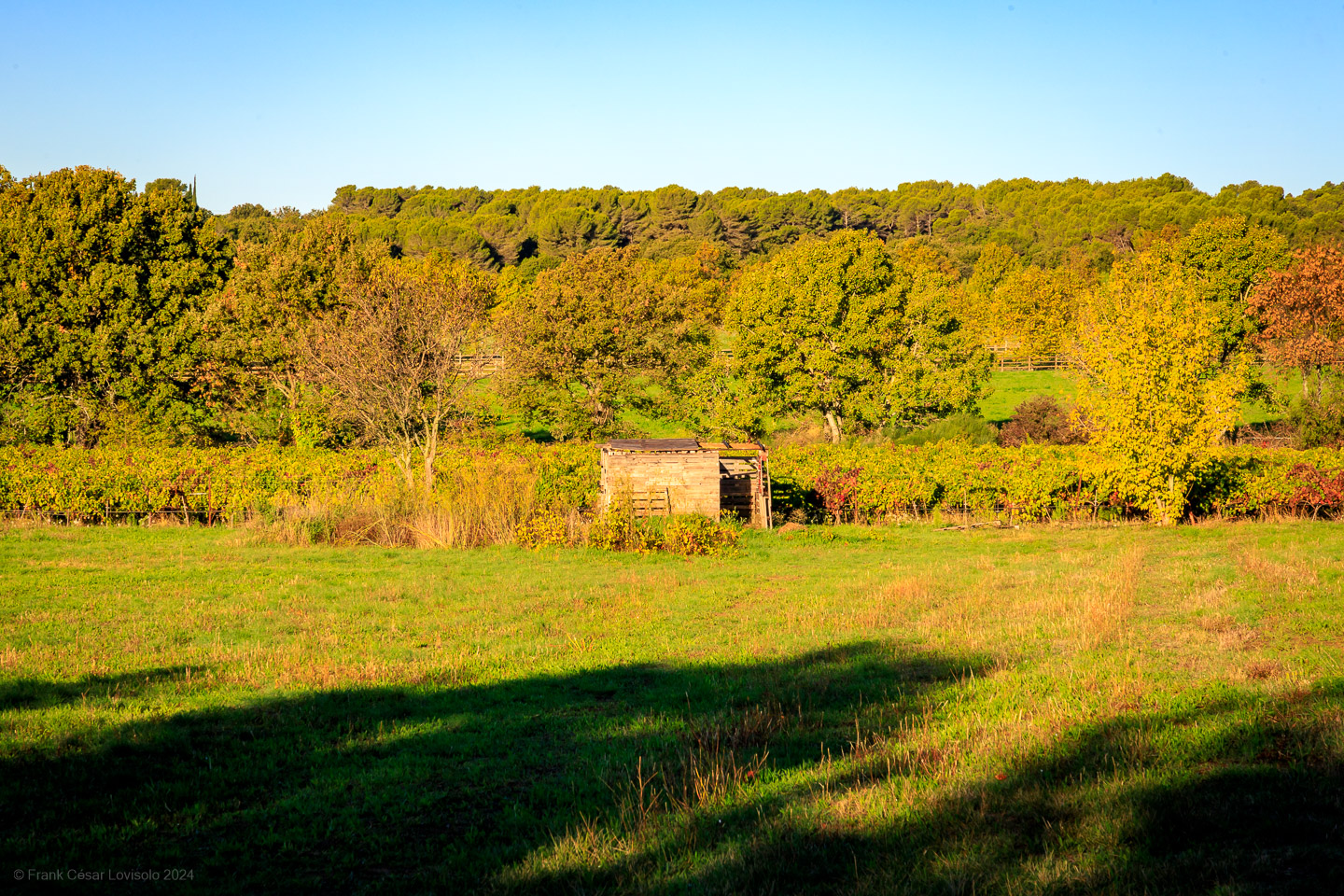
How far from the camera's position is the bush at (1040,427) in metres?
34.2

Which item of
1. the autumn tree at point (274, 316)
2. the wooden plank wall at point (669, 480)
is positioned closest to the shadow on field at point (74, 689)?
the wooden plank wall at point (669, 480)

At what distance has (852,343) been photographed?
33.3 metres

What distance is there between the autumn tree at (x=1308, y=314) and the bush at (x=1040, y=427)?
9.80 m

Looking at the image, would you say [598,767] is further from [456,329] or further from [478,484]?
[456,329]

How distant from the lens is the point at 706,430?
35.2 m

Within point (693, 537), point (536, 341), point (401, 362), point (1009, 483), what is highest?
point (536, 341)

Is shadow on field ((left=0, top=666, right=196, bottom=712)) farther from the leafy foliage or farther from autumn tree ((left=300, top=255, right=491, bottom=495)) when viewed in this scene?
the leafy foliage

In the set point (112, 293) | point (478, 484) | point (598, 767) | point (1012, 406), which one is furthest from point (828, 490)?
point (1012, 406)

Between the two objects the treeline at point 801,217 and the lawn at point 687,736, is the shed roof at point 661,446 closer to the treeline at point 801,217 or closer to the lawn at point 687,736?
the lawn at point 687,736

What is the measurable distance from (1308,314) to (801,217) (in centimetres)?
8276

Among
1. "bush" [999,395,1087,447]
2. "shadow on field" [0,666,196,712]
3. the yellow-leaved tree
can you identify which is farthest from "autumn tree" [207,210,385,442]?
"bush" [999,395,1087,447]

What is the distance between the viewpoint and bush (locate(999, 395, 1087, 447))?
3420cm

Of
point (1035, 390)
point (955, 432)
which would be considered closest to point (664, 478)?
point (955, 432)

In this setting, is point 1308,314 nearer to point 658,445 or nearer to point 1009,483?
point 1009,483
